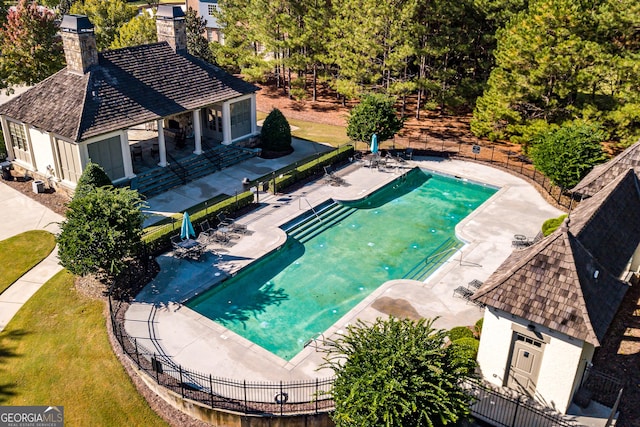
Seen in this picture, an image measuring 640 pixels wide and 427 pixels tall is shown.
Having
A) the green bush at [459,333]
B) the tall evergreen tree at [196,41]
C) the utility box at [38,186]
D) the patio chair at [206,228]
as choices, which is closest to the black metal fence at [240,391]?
the green bush at [459,333]

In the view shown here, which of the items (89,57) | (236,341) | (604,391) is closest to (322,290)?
(236,341)

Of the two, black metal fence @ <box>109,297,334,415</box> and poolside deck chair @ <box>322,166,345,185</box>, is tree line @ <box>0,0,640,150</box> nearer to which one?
poolside deck chair @ <box>322,166,345,185</box>

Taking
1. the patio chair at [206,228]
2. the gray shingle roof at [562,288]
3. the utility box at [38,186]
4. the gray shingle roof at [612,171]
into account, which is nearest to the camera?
the gray shingle roof at [562,288]

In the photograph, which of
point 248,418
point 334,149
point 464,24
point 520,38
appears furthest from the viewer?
point 464,24

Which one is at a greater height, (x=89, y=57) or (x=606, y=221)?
(x=89, y=57)

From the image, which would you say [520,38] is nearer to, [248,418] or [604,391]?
[604,391]

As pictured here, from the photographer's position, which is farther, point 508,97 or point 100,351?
point 508,97

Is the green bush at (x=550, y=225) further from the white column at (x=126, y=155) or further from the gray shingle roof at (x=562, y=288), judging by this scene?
the white column at (x=126, y=155)

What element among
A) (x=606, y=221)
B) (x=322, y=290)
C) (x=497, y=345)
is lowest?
(x=322, y=290)

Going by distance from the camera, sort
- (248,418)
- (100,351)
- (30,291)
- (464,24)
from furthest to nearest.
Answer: (464,24) < (30,291) < (100,351) < (248,418)
